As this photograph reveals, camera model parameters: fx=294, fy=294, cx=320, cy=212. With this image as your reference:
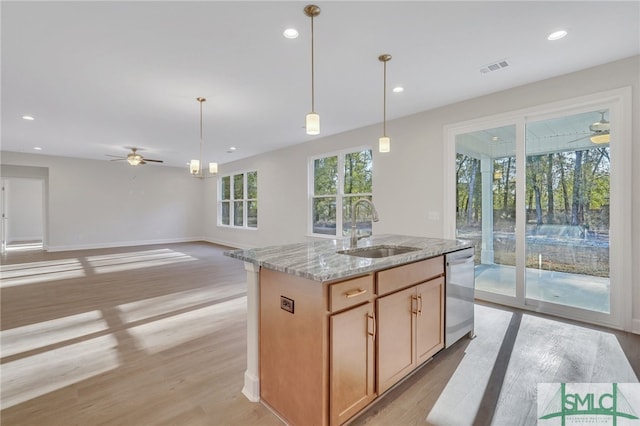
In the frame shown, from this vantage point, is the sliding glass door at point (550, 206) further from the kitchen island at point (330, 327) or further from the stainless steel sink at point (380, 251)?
the kitchen island at point (330, 327)

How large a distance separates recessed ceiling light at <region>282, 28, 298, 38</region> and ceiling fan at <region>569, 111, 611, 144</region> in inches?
129

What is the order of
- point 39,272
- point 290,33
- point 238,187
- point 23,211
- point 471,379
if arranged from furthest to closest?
point 23,211, point 238,187, point 39,272, point 290,33, point 471,379

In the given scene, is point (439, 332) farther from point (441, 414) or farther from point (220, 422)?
point (220, 422)

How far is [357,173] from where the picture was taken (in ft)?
18.4

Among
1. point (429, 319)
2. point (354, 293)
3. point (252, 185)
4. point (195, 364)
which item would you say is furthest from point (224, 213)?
point (354, 293)

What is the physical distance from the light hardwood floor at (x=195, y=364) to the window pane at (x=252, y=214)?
13.5 feet

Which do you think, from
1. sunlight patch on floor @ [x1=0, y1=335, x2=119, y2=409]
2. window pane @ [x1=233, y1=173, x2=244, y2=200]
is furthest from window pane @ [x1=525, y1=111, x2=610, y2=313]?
window pane @ [x1=233, y1=173, x2=244, y2=200]

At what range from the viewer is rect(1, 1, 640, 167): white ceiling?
221 cm

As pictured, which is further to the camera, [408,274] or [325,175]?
[325,175]

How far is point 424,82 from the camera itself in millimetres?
3439

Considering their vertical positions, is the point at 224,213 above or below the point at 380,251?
above

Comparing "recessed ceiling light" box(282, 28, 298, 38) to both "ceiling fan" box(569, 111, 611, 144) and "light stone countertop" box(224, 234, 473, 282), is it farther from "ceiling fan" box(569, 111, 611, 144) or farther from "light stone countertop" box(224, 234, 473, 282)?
"ceiling fan" box(569, 111, 611, 144)

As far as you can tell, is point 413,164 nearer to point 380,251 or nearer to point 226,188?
point 380,251

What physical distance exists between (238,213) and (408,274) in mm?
7619
